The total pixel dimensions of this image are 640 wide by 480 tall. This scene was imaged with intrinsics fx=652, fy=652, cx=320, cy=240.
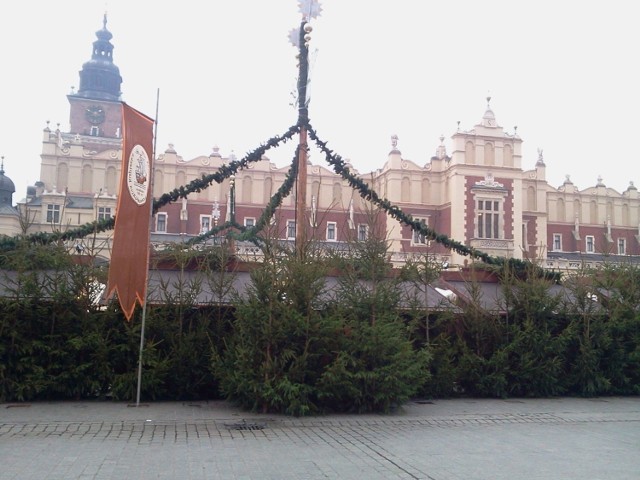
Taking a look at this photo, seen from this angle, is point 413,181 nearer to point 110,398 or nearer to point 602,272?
point 602,272

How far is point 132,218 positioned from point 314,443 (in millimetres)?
5590

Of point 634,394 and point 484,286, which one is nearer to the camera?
point 634,394

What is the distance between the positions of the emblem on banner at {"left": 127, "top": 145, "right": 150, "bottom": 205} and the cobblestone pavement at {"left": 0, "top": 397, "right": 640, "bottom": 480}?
400cm

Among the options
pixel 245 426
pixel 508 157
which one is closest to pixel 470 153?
pixel 508 157

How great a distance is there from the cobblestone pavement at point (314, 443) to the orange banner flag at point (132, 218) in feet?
7.30

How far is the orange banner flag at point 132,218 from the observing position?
1188cm

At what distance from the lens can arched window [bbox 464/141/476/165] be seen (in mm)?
55062

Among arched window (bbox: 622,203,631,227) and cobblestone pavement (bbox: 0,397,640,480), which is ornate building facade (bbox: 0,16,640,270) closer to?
arched window (bbox: 622,203,631,227)

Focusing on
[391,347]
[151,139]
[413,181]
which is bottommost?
[391,347]

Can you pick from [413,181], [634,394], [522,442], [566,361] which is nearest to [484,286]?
[566,361]

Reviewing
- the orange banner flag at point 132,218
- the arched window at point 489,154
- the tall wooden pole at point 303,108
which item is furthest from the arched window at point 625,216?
the orange banner flag at point 132,218

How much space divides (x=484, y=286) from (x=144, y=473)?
1174cm

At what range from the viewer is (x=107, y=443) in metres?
9.11

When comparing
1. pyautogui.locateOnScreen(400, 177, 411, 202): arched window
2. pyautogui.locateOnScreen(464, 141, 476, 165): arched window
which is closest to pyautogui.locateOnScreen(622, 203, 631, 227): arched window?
pyautogui.locateOnScreen(464, 141, 476, 165): arched window
